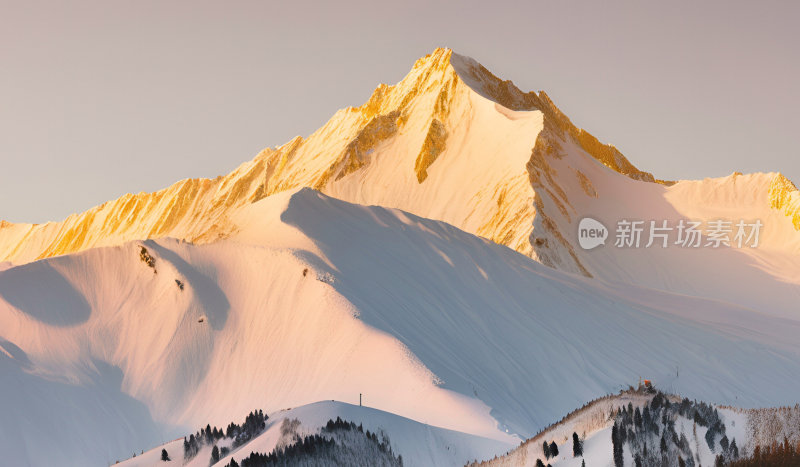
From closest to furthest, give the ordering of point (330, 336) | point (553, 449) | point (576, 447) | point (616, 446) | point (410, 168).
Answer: point (616, 446)
point (576, 447)
point (553, 449)
point (330, 336)
point (410, 168)

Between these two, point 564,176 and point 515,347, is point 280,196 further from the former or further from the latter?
point 564,176

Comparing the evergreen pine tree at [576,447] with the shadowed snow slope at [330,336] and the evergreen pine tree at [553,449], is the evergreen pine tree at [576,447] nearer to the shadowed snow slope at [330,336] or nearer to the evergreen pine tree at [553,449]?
the evergreen pine tree at [553,449]

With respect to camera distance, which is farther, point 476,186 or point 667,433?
point 476,186

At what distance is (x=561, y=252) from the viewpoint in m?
101

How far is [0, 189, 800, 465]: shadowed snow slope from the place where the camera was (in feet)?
153

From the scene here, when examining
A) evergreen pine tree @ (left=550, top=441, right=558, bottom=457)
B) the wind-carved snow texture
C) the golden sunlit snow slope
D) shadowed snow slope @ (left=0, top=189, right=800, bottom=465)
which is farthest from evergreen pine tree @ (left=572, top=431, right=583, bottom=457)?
the golden sunlit snow slope

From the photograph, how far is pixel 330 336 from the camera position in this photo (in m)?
50.2

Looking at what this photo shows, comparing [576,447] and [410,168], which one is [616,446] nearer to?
[576,447]

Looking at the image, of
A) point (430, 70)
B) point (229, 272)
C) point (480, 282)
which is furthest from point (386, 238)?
point (430, 70)

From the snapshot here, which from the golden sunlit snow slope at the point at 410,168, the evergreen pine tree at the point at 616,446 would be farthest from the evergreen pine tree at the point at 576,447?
the golden sunlit snow slope at the point at 410,168

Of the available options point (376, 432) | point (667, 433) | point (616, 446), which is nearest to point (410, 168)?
point (376, 432)

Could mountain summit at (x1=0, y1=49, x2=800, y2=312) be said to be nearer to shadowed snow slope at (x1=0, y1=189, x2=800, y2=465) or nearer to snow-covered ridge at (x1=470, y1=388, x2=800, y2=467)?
shadowed snow slope at (x1=0, y1=189, x2=800, y2=465)

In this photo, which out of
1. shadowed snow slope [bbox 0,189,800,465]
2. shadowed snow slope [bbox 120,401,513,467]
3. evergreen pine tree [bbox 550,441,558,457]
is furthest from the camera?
shadowed snow slope [bbox 0,189,800,465]

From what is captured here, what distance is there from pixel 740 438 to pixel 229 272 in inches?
1507
